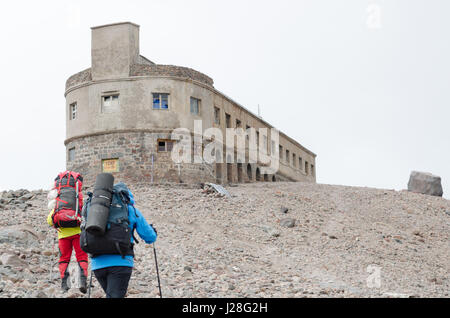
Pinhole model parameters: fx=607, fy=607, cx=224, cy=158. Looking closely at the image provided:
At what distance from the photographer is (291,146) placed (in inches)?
2141

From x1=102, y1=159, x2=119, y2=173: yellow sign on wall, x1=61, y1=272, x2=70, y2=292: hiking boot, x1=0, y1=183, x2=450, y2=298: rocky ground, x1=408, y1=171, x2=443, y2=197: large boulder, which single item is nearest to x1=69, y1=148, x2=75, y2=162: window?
x1=102, y1=159, x2=119, y2=173: yellow sign on wall

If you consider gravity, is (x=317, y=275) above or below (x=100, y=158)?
below

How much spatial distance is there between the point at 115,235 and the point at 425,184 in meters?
33.8

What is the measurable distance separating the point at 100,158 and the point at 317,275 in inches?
725

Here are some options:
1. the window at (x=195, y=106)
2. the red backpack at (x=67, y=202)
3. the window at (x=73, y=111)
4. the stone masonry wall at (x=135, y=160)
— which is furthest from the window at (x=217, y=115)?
the red backpack at (x=67, y=202)

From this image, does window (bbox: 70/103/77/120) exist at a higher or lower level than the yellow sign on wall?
higher

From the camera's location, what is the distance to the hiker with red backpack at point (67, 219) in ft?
32.8

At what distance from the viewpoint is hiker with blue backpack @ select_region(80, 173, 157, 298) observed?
6.94 meters

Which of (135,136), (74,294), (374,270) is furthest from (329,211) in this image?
(74,294)

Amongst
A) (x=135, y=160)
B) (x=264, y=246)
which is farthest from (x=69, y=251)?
(x=135, y=160)

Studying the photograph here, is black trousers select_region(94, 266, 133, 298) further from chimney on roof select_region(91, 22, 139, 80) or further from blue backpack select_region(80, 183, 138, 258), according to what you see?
chimney on roof select_region(91, 22, 139, 80)

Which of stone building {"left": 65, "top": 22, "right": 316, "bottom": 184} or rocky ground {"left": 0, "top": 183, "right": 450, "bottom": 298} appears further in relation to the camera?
stone building {"left": 65, "top": 22, "right": 316, "bottom": 184}
